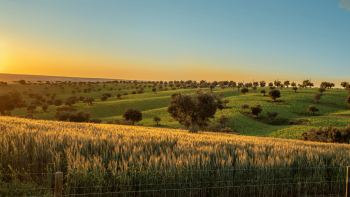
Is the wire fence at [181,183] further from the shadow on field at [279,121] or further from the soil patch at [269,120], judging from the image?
the soil patch at [269,120]

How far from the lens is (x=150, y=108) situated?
115750 millimetres

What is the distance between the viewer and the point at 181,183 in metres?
8.63

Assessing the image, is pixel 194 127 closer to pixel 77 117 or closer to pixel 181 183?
pixel 181 183

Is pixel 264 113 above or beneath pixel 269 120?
above

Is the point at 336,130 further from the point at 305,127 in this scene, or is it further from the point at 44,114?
the point at 44,114

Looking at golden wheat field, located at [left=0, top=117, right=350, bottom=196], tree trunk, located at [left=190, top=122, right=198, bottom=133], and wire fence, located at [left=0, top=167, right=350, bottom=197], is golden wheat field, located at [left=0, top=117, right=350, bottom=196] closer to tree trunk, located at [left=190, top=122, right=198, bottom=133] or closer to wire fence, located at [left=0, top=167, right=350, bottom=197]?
wire fence, located at [left=0, top=167, right=350, bottom=197]

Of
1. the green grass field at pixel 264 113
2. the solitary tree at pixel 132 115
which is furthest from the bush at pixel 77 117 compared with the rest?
the solitary tree at pixel 132 115

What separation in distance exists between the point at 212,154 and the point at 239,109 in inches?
3943

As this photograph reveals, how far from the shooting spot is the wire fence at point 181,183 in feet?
26.3

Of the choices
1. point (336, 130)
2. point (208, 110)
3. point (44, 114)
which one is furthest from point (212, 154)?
point (44, 114)

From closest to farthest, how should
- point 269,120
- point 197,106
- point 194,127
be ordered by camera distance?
point 197,106
point 194,127
point 269,120

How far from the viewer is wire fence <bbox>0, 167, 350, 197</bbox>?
26.3ft

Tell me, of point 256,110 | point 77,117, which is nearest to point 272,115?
point 256,110

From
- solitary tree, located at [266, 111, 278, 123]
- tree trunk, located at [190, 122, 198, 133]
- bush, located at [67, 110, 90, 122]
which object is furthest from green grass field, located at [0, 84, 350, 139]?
tree trunk, located at [190, 122, 198, 133]
